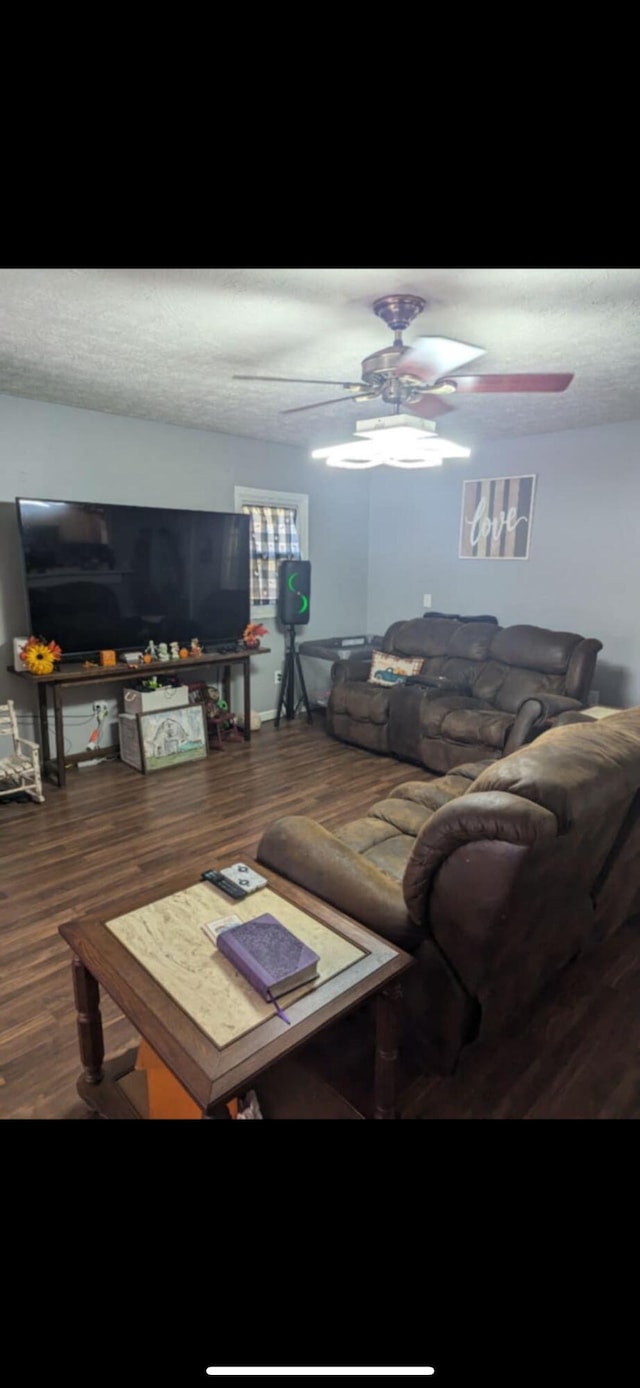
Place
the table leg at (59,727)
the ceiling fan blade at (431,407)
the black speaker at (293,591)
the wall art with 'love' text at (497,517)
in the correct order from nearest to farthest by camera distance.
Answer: the ceiling fan blade at (431,407), the table leg at (59,727), the wall art with 'love' text at (497,517), the black speaker at (293,591)

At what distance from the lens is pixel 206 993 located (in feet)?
4.40

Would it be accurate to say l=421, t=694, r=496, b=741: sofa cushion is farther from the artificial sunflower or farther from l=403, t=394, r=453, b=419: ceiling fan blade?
the artificial sunflower

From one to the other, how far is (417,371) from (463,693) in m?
2.71

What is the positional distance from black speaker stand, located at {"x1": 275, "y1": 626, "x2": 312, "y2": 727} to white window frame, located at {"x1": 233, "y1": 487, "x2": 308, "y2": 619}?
0.33 m

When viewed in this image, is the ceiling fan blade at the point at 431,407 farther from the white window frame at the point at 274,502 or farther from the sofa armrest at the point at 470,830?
the white window frame at the point at 274,502

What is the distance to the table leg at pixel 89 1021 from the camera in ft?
5.17

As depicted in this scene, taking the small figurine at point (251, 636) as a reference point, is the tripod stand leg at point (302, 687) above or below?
below

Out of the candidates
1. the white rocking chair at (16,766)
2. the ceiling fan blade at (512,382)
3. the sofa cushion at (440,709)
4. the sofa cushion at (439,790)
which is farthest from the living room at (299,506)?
the sofa cushion at (439,790)

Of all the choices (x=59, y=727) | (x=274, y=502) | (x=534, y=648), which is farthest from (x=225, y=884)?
(x=274, y=502)

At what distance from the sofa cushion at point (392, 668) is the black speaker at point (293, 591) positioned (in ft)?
2.59

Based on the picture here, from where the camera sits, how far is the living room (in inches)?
75.1

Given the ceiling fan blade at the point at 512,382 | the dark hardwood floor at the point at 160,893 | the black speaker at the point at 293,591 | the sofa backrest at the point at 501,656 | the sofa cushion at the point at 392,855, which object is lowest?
the dark hardwood floor at the point at 160,893
